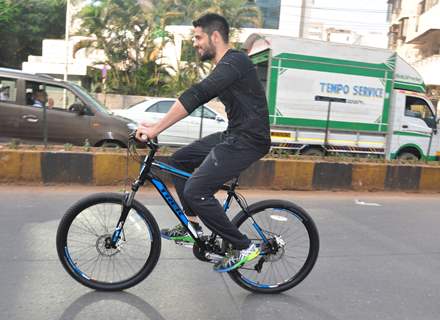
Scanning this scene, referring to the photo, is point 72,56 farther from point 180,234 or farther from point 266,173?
point 180,234

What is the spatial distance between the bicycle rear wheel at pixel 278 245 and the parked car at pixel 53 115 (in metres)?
5.53

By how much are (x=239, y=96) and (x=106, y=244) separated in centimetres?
144

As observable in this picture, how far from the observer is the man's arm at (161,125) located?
3.13 m

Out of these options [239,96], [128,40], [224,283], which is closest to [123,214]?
[224,283]

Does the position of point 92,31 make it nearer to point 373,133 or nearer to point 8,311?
point 373,133

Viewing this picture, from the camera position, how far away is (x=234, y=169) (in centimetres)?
337

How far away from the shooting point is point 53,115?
855cm

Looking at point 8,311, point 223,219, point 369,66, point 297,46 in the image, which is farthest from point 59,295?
point 369,66

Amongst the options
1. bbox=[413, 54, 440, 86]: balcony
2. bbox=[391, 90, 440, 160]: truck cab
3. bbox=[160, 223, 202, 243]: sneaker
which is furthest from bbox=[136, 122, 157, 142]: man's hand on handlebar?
bbox=[413, 54, 440, 86]: balcony

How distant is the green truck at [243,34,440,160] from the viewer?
11.2m

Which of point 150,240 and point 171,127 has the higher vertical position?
point 171,127

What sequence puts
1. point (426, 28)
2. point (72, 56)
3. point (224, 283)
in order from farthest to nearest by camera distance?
point (72, 56) → point (426, 28) → point (224, 283)

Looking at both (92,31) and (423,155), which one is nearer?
(423,155)

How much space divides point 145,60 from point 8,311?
2399 cm
